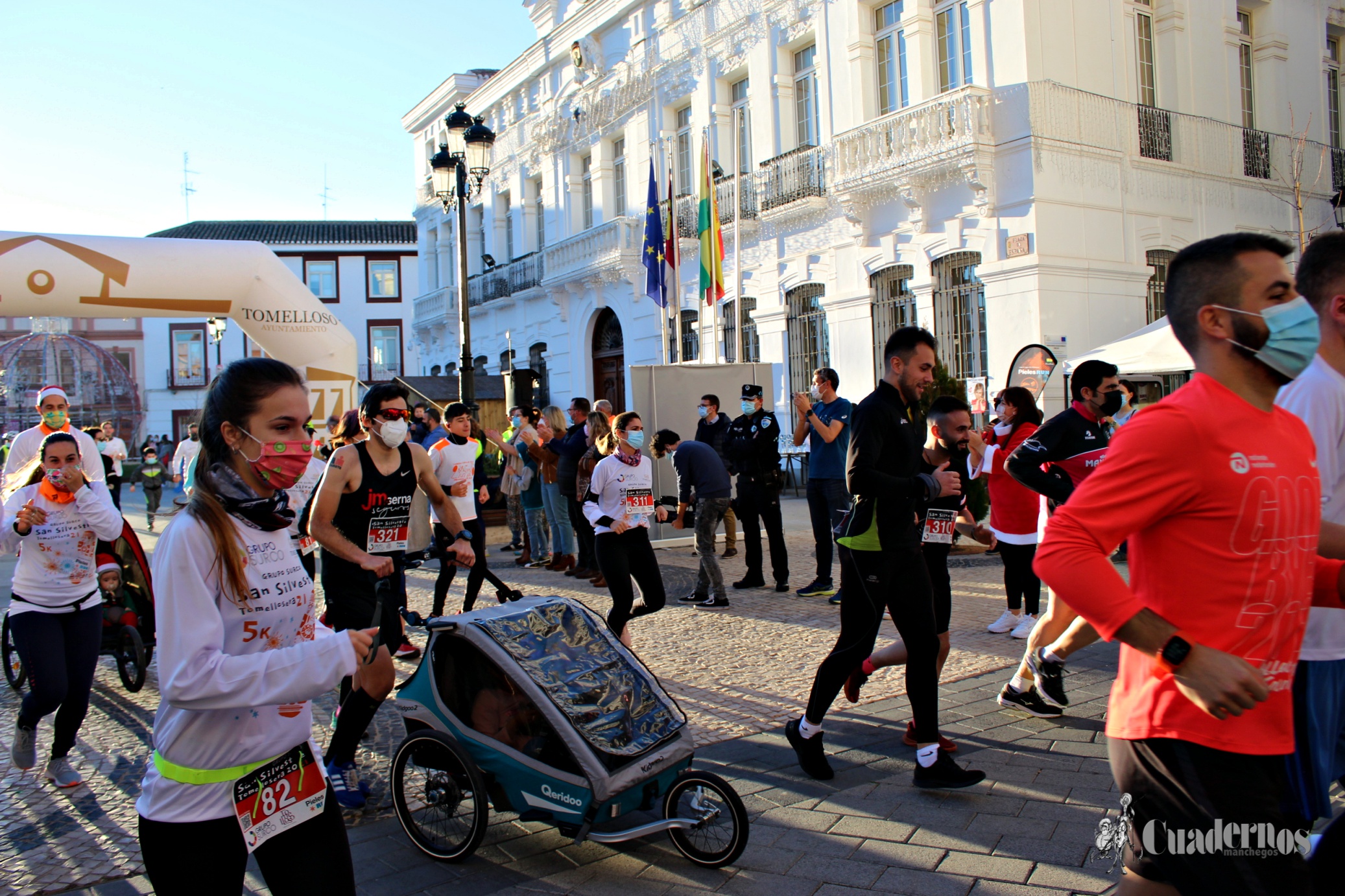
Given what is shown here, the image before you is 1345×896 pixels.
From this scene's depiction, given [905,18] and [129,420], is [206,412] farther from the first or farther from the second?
[129,420]

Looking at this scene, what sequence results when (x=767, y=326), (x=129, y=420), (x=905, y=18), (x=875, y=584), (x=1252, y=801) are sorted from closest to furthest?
(x=1252, y=801) < (x=875, y=584) < (x=905, y=18) < (x=767, y=326) < (x=129, y=420)

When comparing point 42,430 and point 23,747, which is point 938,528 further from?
point 42,430

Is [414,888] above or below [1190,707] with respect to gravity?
below

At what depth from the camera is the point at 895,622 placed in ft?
14.2

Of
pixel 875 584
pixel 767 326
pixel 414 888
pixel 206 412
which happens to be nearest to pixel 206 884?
pixel 206 412

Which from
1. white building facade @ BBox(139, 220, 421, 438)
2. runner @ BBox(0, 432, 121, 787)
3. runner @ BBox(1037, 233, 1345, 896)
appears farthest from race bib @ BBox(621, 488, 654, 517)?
white building facade @ BBox(139, 220, 421, 438)

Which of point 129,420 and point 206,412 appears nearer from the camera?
point 206,412

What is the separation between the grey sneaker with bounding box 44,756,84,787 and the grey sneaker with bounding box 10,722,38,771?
15cm

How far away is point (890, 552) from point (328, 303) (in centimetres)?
4951

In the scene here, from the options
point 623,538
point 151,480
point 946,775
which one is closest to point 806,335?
Result: point 151,480

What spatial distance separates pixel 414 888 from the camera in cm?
353

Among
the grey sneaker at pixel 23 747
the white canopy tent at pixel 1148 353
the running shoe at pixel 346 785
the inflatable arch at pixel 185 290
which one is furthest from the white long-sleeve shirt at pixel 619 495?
the white canopy tent at pixel 1148 353

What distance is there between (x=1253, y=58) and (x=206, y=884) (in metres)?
20.7

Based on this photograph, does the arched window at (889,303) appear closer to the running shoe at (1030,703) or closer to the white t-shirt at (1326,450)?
the running shoe at (1030,703)
